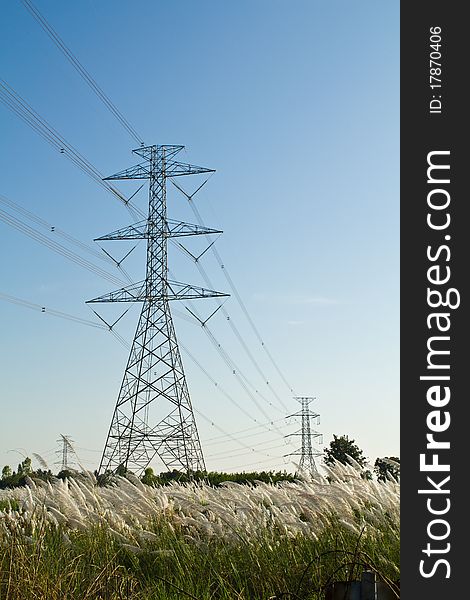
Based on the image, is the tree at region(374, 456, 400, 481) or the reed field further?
the tree at region(374, 456, 400, 481)

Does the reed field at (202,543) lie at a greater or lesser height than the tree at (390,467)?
lesser

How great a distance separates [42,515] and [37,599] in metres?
1.90

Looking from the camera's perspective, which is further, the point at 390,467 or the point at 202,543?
the point at 390,467

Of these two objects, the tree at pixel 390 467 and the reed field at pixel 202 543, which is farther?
the tree at pixel 390 467

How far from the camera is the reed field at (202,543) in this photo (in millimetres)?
4605

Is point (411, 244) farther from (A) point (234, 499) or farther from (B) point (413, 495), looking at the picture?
(A) point (234, 499)

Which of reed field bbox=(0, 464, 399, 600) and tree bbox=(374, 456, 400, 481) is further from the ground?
tree bbox=(374, 456, 400, 481)

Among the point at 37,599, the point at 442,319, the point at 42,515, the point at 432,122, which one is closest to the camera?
the point at 442,319

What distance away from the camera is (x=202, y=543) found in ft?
18.5

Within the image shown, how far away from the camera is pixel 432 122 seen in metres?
2.73

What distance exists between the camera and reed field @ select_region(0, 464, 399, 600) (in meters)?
4.61

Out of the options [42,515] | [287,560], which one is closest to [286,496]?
[287,560]

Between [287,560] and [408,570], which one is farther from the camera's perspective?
[287,560]

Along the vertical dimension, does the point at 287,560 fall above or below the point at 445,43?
below
